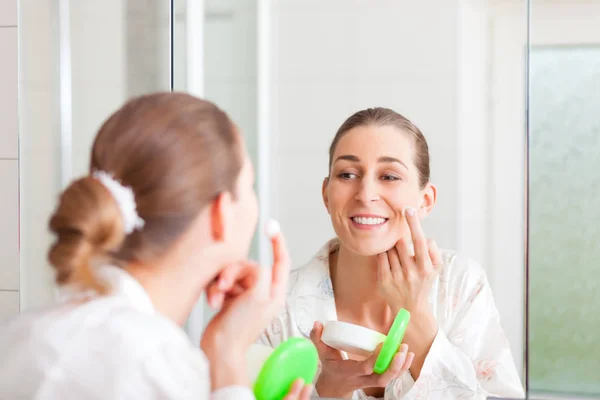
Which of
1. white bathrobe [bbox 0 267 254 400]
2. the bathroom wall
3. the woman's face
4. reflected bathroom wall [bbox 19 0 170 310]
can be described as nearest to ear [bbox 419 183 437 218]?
the woman's face

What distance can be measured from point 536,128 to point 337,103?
1.00ft

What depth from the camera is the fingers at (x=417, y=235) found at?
97 centimetres

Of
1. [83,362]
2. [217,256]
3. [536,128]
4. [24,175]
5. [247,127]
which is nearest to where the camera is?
[83,362]

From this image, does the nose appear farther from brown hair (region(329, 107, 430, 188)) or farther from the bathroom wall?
the bathroom wall

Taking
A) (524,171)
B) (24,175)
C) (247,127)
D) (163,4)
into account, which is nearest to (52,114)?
(24,175)

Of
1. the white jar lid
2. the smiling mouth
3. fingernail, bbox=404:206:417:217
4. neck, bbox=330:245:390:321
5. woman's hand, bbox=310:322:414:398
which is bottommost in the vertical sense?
woman's hand, bbox=310:322:414:398

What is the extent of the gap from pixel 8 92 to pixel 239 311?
2.51ft

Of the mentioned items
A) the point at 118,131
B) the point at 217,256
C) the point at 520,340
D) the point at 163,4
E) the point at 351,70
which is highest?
the point at 163,4

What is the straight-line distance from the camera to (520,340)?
3.22 ft

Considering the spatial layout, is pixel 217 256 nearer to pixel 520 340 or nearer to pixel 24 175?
pixel 520 340

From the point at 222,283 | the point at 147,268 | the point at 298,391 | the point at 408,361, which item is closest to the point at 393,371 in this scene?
the point at 408,361

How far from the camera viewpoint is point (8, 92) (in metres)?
1.25

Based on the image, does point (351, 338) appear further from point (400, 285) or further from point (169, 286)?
point (169, 286)

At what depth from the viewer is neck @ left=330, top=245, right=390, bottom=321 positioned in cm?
99
